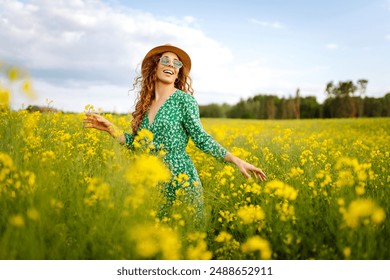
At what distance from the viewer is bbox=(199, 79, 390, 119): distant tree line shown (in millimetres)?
31448

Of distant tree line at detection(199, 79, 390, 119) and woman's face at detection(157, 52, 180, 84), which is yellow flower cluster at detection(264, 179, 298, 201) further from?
distant tree line at detection(199, 79, 390, 119)

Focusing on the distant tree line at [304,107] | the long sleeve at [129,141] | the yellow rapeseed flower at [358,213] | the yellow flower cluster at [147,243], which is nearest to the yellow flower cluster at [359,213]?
the yellow rapeseed flower at [358,213]

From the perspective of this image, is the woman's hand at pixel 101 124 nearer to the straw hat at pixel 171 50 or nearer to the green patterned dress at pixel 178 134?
the green patterned dress at pixel 178 134

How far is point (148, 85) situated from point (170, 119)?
57 cm

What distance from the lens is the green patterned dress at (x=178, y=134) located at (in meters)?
3.17

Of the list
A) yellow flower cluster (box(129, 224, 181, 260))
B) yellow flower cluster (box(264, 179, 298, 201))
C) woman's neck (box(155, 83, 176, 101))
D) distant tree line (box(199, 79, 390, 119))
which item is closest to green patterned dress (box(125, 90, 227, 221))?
woman's neck (box(155, 83, 176, 101))

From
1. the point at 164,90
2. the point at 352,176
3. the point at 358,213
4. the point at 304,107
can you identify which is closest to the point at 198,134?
the point at 164,90

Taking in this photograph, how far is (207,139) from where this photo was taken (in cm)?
318

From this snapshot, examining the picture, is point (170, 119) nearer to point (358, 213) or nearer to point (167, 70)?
point (167, 70)

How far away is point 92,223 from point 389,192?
2.51 metres

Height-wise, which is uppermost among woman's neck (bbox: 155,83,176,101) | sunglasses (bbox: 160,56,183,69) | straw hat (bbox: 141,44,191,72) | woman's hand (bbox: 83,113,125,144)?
straw hat (bbox: 141,44,191,72)

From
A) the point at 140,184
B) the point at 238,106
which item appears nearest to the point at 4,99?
the point at 140,184
